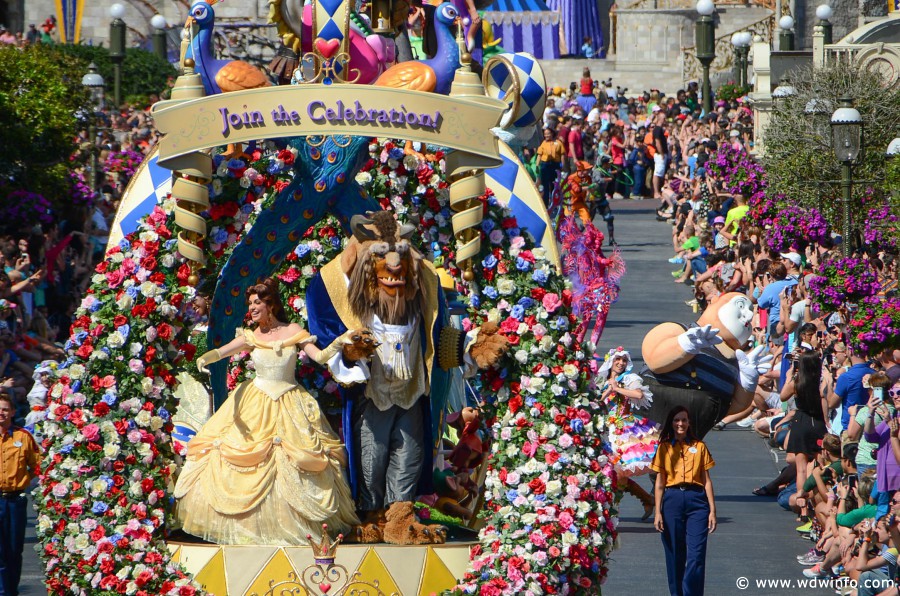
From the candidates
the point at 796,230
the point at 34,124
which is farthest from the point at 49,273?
the point at 796,230

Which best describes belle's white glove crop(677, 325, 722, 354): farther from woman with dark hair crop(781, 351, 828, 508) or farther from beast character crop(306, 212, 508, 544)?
beast character crop(306, 212, 508, 544)

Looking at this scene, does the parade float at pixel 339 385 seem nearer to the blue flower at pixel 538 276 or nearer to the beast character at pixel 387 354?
the blue flower at pixel 538 276

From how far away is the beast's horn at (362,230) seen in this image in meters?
11.4

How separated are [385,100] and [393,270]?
3.51 ft

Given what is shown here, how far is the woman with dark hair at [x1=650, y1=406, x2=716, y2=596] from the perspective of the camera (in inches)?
457

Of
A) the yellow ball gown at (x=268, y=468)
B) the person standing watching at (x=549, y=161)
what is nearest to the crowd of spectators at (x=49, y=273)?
the yellow ball gown at (x=268, y=468)

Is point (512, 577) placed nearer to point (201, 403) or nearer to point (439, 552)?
point (439, 552)

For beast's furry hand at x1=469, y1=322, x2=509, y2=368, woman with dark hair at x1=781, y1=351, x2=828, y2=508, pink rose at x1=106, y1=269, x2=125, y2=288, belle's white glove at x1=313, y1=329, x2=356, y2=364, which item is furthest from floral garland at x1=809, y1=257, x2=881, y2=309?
pink rose at x1=106, y1=269, x2=125, y2=288

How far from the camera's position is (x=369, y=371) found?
11.3 meters

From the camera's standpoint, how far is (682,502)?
11.6 m

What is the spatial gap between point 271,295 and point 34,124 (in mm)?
10228

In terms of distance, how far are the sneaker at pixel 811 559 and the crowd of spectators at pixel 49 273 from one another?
532 centimetres

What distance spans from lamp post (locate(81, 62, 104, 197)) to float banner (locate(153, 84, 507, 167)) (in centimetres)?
1157

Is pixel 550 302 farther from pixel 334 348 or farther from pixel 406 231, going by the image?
pixel 334 348
